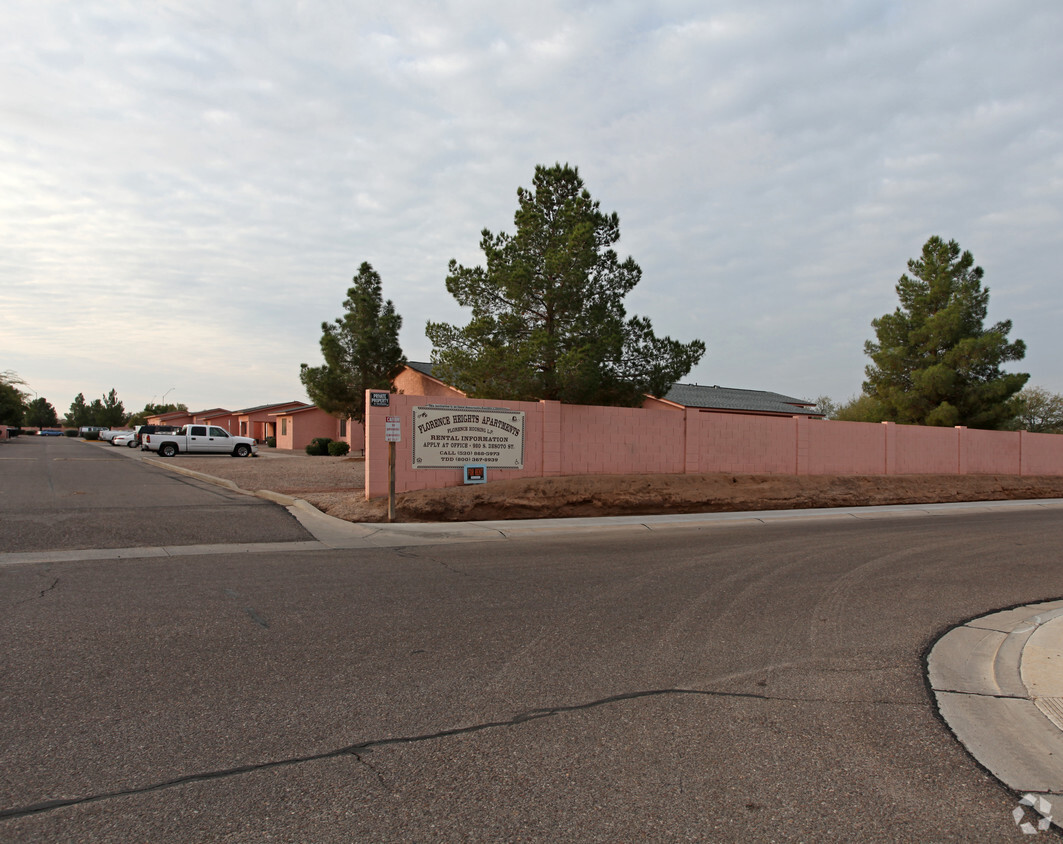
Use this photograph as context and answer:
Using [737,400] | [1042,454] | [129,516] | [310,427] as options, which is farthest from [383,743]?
[310,427]

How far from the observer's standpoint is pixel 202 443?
128ft

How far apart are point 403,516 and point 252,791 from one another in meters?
11.2

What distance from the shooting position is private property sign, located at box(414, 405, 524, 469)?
16103 mm

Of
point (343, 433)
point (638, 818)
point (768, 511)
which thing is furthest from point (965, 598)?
point (343, 433)

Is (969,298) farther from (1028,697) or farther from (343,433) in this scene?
(343,433)

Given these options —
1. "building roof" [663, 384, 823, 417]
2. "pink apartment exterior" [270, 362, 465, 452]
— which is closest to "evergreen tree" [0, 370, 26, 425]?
"pink apartment exterior" [270, 362, 465, 452]

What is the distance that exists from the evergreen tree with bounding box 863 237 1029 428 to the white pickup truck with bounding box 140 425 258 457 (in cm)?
3279

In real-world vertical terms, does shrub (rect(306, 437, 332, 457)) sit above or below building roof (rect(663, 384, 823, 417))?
below

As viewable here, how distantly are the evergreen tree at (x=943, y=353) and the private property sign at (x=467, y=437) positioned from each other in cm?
2349

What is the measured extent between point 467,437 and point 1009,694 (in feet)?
40.9

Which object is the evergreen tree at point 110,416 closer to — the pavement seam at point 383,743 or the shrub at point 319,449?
the shrub at point 319,449

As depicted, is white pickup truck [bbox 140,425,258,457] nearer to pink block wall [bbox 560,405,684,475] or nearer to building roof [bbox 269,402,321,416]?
building roof [bbox 269,402,321,416]

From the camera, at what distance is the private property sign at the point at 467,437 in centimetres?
1610

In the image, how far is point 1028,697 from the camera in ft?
16.6
